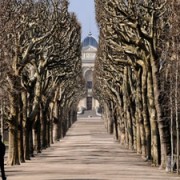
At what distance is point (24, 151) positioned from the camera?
49094 mm

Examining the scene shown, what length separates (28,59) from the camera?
46.2 metres

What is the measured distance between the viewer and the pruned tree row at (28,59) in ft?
137

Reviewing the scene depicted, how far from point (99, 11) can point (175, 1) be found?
23705 millimetres

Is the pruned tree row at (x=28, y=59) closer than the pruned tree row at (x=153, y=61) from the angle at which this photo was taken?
No

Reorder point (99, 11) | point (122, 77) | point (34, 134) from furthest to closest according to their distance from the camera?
1. point (122, 77)
2. point (34, 134)
3. point (99, 11)

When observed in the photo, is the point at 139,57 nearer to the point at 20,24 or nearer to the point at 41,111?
the point at 20,24

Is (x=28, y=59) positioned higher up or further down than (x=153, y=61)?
higher up

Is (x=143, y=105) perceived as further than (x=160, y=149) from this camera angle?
Yes

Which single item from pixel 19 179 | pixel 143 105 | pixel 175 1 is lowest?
pixel 19 179

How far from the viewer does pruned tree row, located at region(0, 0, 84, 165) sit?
41625 millimetres

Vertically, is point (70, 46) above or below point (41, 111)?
above

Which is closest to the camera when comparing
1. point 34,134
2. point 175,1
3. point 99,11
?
point 175,1

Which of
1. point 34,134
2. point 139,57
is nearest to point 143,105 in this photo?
point 139,57

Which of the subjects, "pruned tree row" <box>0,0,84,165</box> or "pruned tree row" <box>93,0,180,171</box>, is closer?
"pruned tree row" <box>93,0,180,171</box>
